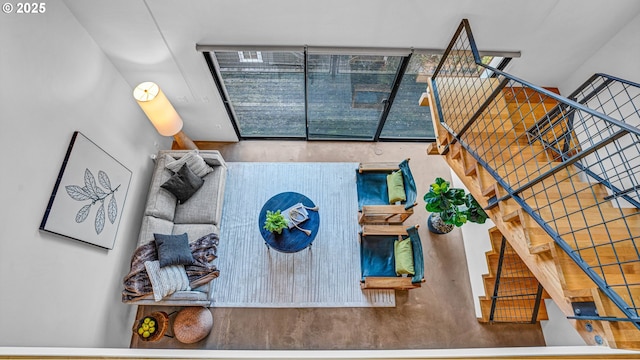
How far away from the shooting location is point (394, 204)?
341cm

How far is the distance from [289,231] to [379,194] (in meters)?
1.27

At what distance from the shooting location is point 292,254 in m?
3.62

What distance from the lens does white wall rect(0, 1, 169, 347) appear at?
6.66 ft

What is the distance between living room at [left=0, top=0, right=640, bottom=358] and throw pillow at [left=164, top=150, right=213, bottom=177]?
41 centimetres

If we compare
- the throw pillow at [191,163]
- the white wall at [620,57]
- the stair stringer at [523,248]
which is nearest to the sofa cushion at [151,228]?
the throw pillow at [191,163]

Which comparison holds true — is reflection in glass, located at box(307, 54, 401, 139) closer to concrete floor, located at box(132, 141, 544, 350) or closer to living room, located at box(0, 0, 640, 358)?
living room, located at box(0, 0, 640, 358)

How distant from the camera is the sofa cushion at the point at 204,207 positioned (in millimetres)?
3432

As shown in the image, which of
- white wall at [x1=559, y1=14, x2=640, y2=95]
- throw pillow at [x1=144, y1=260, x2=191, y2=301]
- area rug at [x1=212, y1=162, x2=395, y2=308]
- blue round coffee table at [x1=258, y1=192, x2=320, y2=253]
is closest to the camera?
white wall at [x1=559, y1=14, x2=640, y2=95]

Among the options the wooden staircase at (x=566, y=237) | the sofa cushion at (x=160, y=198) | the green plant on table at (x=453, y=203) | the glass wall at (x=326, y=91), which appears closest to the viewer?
the wooden staircase at (x=566, y=237)

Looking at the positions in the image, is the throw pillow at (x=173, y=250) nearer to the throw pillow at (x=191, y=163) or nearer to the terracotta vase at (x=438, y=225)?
the throw pillow at (x=191, y=163)

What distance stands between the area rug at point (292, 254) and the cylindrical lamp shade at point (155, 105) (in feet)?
3.56

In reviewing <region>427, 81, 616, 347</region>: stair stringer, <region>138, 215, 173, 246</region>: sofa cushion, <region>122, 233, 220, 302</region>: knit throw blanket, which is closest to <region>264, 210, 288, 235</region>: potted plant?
<region>122, 233, 220, 302</region>: knit throw blanket

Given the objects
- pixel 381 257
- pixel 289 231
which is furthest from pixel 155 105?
pixel 381 257

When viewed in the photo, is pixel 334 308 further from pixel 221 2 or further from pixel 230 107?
pixel 221 2
